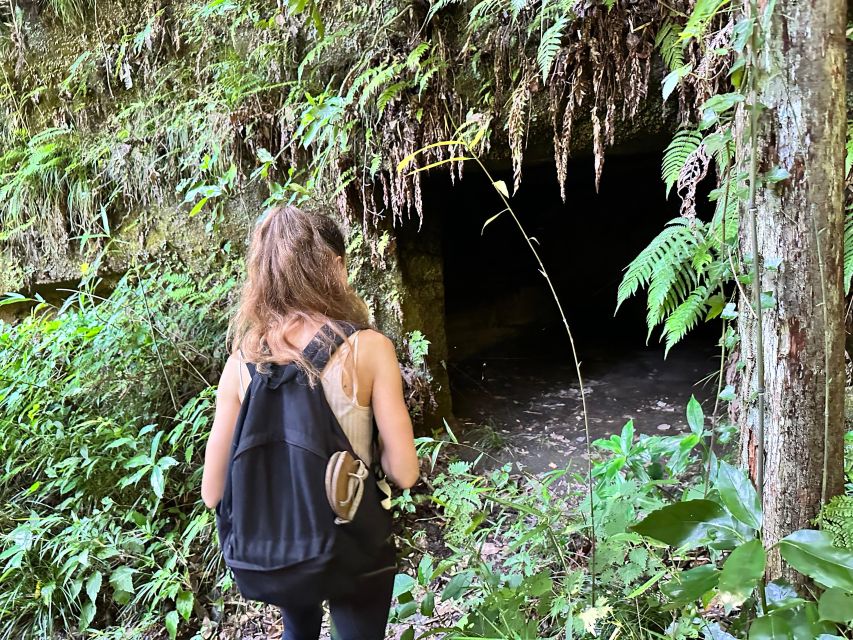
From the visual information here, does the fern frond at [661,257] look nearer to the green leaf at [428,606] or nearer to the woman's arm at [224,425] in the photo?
the green leaf at [428,606]

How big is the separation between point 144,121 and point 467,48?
8.86 feet

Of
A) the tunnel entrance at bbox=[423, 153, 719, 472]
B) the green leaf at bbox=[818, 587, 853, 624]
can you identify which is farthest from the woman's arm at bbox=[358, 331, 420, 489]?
Result: the tunnel entrance at bbox=[423, 153, 719, 472]

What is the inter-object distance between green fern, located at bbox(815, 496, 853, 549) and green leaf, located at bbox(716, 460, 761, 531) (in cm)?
17

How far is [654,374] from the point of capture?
15.8 ft

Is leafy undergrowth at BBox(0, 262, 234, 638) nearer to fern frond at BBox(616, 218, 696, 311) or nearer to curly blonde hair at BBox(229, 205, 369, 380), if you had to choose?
curly blonde hair at BBox(229, 205, 369, 380)

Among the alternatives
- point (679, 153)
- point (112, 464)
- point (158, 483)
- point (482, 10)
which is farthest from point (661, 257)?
point (112, 464)

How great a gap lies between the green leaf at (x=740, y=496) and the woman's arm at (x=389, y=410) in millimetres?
849

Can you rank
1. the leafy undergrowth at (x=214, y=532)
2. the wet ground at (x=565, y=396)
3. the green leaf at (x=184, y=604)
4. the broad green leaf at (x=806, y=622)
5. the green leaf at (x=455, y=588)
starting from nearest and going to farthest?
the broad green leaf at (x=806, y=622), the leafy undergrowth at (x=214, y=532), the green leaf at (x=455, y=588), the green leaf at (x=184, y=604), the wet ground at (x=565, y=396)

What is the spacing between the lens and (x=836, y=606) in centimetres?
123

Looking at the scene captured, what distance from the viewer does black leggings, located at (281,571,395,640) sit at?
1.72 metres

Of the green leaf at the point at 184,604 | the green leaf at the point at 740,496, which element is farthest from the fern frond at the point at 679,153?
the green leaf at the point at 184,604

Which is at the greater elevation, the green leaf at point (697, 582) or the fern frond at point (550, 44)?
the fern frond at point (550, 44)

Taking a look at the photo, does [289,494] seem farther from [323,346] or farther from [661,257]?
[661,257]

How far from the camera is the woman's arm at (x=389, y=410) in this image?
1.61 m
